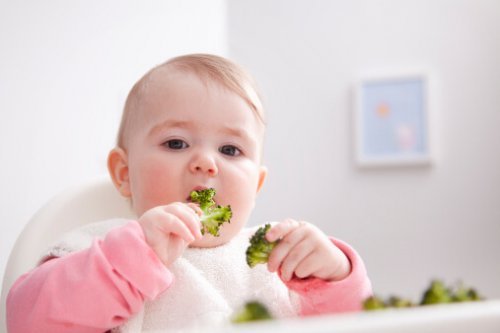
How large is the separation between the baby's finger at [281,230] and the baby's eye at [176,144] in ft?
0.90

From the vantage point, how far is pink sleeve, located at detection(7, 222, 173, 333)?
76 cm

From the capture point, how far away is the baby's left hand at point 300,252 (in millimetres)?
766

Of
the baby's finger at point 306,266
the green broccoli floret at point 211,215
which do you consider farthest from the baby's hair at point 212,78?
the baby's finger at point 306,266

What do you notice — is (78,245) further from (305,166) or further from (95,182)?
(305,166)

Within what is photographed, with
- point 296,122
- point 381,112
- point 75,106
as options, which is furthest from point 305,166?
point 75,106

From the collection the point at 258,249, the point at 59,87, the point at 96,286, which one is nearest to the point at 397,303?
the point at 258,249

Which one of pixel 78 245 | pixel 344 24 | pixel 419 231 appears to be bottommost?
pixel 419 231

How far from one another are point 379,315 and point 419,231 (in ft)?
7.79

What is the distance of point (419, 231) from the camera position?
263cm

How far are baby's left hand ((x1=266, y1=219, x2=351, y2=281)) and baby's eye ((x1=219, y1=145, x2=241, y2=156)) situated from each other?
0.26 meters

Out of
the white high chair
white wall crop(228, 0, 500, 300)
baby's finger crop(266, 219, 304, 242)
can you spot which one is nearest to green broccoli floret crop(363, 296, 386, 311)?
baby's finger crop(266, 219, 304, 242)

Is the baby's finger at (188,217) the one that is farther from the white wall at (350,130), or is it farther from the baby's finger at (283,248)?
the white wall at (350,130)

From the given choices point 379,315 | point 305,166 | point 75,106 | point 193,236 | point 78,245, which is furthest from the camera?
point 305,166

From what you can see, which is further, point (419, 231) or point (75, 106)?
point (419, 231)
